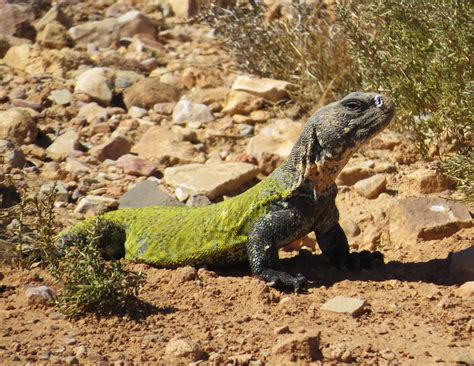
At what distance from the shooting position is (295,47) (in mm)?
10656

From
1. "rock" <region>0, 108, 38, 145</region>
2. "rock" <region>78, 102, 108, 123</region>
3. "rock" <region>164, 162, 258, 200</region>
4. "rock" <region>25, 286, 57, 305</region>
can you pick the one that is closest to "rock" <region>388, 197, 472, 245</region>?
"rock" <region>164, 162, 258, 200</region>

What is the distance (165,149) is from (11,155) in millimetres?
1689

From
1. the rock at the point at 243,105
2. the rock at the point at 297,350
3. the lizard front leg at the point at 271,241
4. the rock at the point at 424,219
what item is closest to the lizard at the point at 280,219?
the lizard front leg at the point at 271,241

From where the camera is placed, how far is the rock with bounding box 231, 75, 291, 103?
35.8 feet

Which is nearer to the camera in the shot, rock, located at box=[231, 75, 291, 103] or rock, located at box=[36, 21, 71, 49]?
rock, located at box=[231, 75, 291, 103]

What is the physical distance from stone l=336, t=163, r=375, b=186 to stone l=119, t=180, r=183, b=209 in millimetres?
1617

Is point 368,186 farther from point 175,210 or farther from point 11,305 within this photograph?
point 11,305

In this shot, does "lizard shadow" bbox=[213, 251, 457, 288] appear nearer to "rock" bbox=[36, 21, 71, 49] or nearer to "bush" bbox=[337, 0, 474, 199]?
"bush" bbox=[337, 0, 474, 199]

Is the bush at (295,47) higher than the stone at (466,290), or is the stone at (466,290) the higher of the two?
the stone at (466,290)

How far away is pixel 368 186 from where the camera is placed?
8867 millimetres

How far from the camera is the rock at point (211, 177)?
356 inches

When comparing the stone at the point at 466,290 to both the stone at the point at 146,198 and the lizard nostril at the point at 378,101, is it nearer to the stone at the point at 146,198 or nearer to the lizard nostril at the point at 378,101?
the lizard nostril at the point at 378,101

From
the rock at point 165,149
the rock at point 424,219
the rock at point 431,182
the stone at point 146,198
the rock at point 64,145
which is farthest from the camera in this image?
the rock at point 165,149

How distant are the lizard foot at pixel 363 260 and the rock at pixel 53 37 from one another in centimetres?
641
